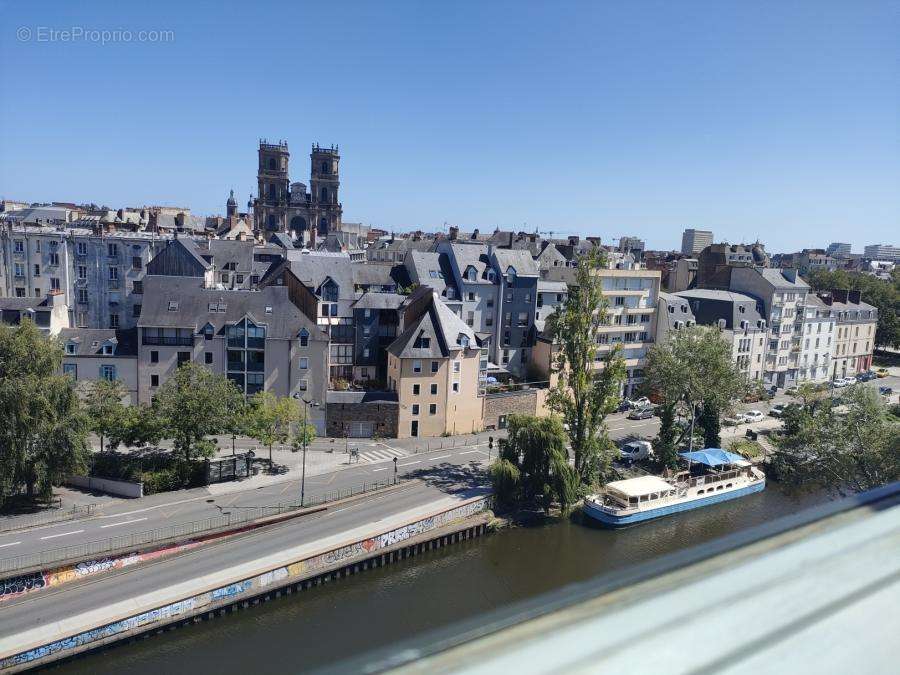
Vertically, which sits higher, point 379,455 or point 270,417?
point 270,417

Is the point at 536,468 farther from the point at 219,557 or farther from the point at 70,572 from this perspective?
the point at 70,572

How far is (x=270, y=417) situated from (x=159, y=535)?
19.4 ft

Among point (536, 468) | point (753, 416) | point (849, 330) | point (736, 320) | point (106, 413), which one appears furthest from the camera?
point (849, 330)

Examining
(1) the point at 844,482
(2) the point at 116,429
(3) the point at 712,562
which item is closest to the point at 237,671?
(2) the point at 116,429

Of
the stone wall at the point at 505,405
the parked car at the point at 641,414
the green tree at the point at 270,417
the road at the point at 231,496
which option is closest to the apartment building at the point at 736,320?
the parked car at the point at 641,414

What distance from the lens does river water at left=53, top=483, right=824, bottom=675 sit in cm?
1423

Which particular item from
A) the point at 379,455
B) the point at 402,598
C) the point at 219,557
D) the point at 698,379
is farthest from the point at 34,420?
the point at 698,379

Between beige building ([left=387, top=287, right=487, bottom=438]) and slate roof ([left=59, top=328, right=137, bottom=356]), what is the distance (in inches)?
419

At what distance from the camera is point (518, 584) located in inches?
723

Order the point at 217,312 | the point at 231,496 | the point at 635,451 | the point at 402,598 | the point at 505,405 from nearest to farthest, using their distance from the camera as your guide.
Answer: the point at 402,598
the point at 231,496
the point at 217,312
the point at 635,451
the point at 505,405

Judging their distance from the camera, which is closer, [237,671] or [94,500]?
[237,671]

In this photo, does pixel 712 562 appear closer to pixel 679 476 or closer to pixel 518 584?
pixel 518 584

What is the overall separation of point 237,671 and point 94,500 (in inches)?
358

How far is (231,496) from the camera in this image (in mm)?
20828
